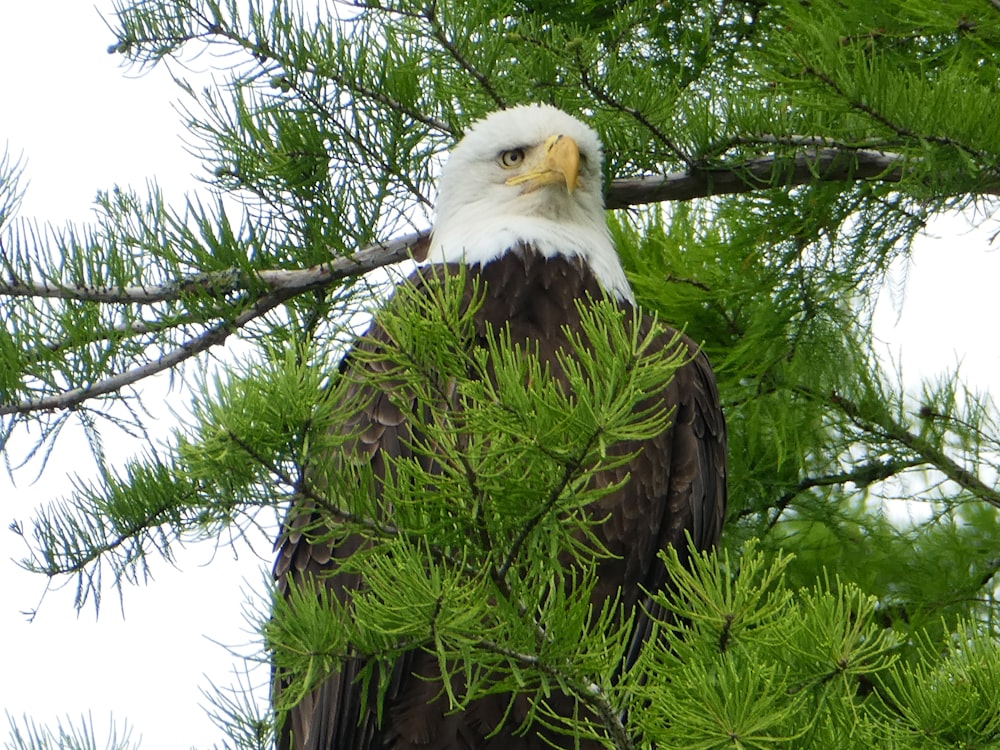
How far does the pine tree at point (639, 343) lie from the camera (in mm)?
1662

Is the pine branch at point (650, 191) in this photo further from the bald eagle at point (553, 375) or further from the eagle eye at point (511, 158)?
the eagle eye at point (511, 158)

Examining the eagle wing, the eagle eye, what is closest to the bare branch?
the eagle wing

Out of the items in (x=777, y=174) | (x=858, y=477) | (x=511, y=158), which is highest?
(x=511, y=158)

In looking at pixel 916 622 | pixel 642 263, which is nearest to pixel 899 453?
pixel 916 622

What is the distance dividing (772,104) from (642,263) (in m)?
1.05

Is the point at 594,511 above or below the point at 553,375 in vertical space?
below

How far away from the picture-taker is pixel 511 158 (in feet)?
11.7

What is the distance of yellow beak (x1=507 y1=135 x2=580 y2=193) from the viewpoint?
335 centimetres

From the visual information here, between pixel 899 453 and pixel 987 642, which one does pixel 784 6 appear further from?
pixel 987 642

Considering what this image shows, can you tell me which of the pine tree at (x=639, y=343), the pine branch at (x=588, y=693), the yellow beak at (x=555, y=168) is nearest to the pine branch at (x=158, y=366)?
the pine tree at (x=639, y=343)

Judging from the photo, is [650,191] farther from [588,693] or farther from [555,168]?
[588,693]

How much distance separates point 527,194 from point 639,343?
847 mm

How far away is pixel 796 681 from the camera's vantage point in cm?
168

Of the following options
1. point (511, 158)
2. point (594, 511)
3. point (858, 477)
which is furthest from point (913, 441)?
point (511, 158)
